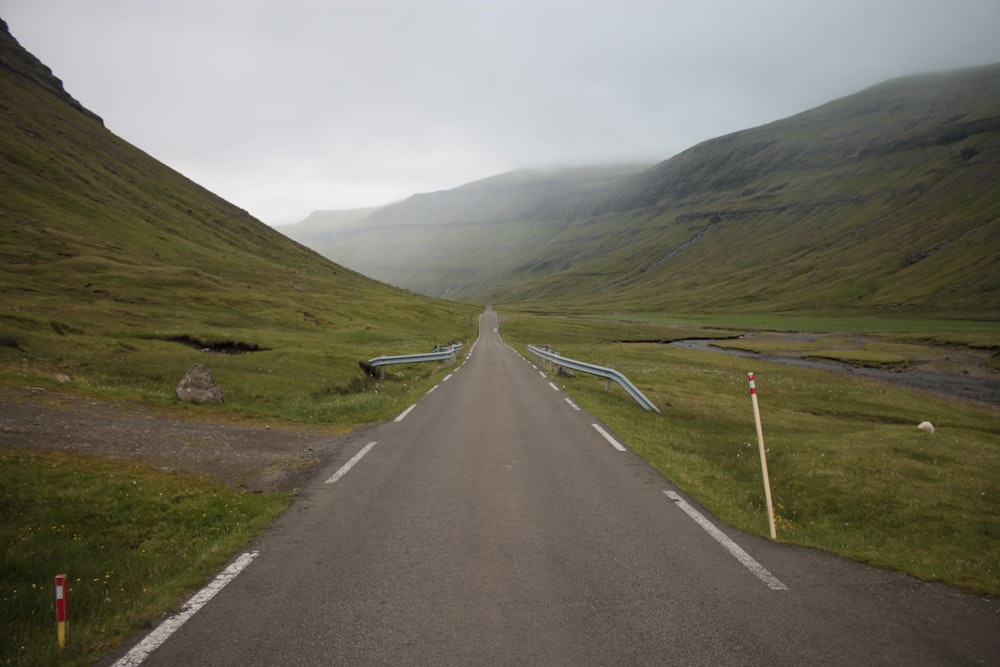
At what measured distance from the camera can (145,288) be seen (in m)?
46.2

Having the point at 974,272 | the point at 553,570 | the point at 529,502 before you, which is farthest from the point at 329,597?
the point at 974,272

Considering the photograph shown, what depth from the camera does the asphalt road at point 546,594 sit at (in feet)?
14.3

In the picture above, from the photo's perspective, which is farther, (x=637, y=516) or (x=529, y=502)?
(x=529, y=502)

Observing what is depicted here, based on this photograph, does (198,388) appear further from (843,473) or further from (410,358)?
(843,473)

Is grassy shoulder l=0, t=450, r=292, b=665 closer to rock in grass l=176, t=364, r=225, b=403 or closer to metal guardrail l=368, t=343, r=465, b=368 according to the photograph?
rock in grass l=176, t=364, r=225, b=403

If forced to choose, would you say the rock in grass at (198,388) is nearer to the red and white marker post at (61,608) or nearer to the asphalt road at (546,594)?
the asphalt road at (546,594)

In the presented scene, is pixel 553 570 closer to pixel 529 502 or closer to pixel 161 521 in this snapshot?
pixel 529 502

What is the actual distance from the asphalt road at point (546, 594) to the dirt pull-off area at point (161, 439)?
71.4 inches

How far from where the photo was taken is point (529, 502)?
8273mm

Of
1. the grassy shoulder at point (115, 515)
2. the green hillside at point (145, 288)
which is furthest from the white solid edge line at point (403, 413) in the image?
the green hillside at point (145, 288)

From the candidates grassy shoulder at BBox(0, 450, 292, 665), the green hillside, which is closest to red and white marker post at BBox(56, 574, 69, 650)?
grassy shoulder at BBox(0, 450, 292, 665)

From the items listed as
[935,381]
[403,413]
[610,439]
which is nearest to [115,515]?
[403,413]

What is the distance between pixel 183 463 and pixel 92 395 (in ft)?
21.3

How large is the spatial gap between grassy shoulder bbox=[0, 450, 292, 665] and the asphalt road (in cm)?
66
